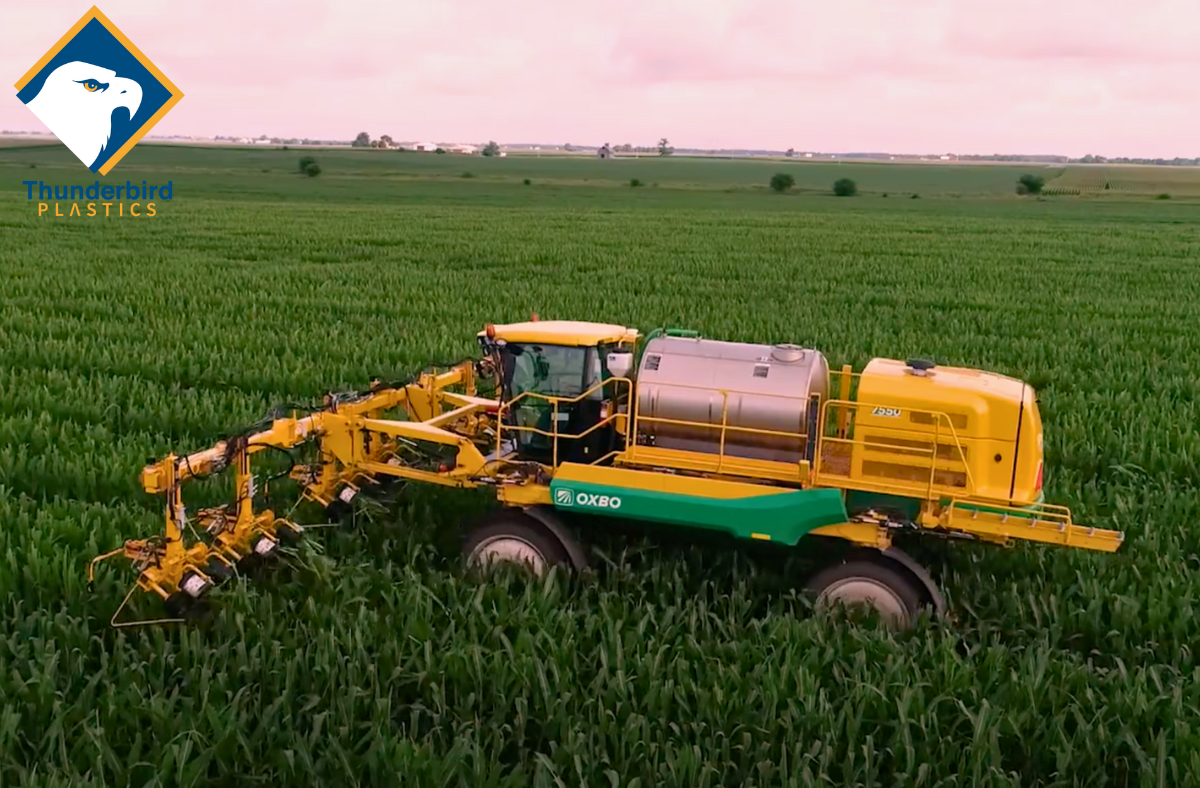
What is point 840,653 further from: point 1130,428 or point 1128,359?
point 1128,359

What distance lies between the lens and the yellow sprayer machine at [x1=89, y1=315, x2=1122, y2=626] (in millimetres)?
5426

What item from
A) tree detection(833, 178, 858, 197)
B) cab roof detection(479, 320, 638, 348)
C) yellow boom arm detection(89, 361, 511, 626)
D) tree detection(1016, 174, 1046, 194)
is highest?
tree detection(1016, 174, 1046, 194)

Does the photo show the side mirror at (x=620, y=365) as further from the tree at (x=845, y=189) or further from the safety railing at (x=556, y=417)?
the tree at (x=845, y=189)

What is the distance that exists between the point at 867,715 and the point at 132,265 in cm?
1978

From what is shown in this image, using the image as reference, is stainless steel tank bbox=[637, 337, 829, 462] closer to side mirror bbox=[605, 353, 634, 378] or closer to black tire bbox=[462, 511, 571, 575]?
side mirror bbox=[605, 353, 634, 378]

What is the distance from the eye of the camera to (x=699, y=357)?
6.09 meters

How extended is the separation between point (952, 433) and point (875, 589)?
985 millimetres

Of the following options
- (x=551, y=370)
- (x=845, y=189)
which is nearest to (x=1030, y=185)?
(x=845, y=189)

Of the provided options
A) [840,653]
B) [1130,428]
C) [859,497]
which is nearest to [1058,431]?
[1130,428]

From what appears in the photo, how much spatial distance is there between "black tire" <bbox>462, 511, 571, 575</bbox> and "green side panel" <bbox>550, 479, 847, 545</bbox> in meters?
0.25

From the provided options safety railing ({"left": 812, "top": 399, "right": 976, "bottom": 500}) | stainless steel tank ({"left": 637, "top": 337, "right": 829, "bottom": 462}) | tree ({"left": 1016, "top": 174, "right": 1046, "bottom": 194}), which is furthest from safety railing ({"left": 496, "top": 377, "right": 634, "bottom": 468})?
tree ({"left": 1016, "top": 174, "right": 1046, "bottom": 194})

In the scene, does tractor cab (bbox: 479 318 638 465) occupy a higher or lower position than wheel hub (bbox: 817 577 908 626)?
higher

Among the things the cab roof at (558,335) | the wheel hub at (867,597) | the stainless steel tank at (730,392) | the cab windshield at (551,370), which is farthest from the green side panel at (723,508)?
the cab roof at (558,335)

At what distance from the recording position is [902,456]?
5.79 metres
